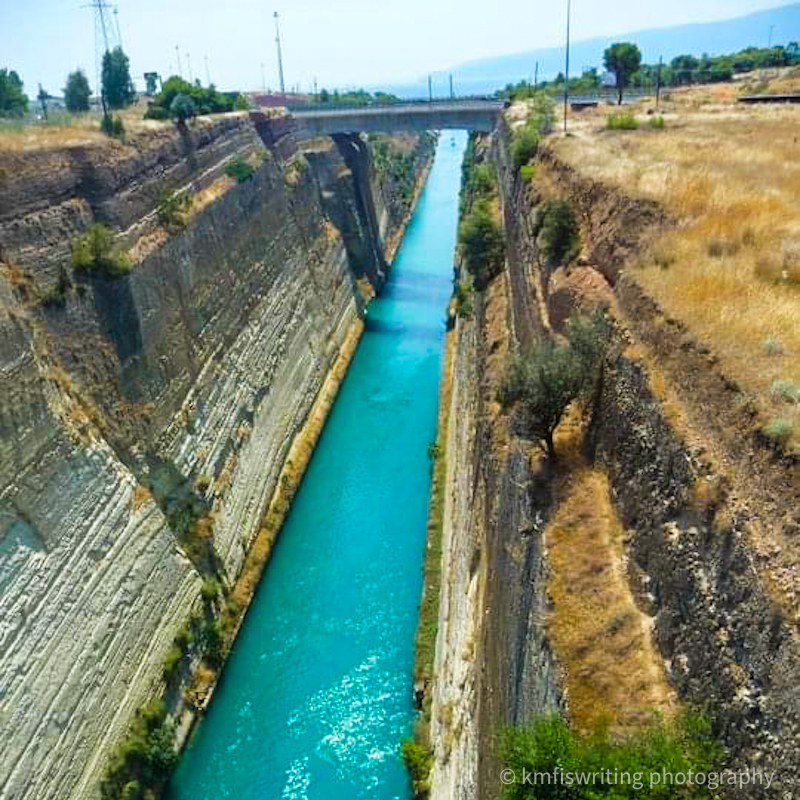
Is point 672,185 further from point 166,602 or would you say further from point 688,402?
point 166,602

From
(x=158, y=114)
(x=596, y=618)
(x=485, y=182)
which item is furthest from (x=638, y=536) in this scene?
(x=485, y=182)

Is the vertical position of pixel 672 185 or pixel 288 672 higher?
pixel 672 185

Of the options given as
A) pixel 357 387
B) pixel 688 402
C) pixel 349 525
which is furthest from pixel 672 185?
pixel 357 387

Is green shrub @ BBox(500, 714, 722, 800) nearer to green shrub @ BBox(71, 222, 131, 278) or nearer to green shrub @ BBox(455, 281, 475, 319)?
green shrub @ BBox(71, 222, 131, 278)

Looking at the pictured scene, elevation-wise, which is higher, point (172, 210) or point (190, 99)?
point (190, 99)

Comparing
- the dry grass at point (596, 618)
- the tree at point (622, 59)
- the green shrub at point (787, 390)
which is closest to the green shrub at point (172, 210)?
the dry grass at point (596, 618)

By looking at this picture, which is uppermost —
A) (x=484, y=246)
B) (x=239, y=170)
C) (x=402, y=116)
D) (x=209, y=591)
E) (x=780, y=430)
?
(x=402, y=116)

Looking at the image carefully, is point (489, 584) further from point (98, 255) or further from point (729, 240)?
point (98, 255)
